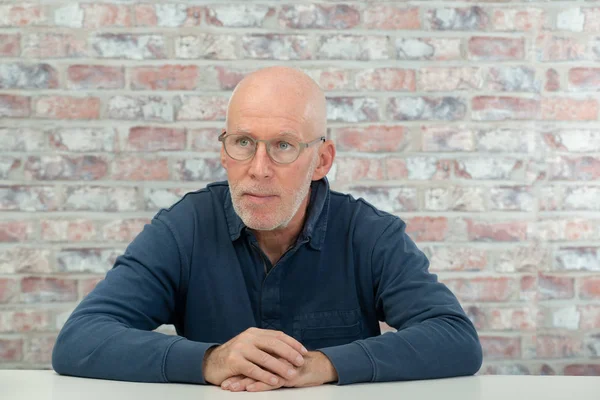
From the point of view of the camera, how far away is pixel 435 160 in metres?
2.31

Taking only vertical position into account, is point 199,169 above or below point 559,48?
below

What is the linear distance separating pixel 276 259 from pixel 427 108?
890 millimetres

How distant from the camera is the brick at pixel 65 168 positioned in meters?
2.24

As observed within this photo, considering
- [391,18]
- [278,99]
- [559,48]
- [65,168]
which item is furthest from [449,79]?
[65,168]

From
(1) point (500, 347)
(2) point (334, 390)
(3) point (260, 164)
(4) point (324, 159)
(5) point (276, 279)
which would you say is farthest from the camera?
(1) point (500, 347)

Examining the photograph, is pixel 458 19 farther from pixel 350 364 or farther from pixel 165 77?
pixel 350 364

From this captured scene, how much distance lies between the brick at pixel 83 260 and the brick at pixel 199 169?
0.32 m

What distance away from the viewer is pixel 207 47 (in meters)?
2.27

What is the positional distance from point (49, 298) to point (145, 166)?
0.51m

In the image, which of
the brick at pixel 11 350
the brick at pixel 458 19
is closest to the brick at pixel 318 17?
the brick at pixel 458 19

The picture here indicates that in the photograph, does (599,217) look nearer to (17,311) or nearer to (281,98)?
(281,98)

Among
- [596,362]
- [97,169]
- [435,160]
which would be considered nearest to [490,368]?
[596,362]

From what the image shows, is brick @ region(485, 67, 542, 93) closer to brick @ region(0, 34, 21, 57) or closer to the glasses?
the glasses

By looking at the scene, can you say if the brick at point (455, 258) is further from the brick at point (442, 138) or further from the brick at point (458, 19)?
the brick at point (458, 19)
